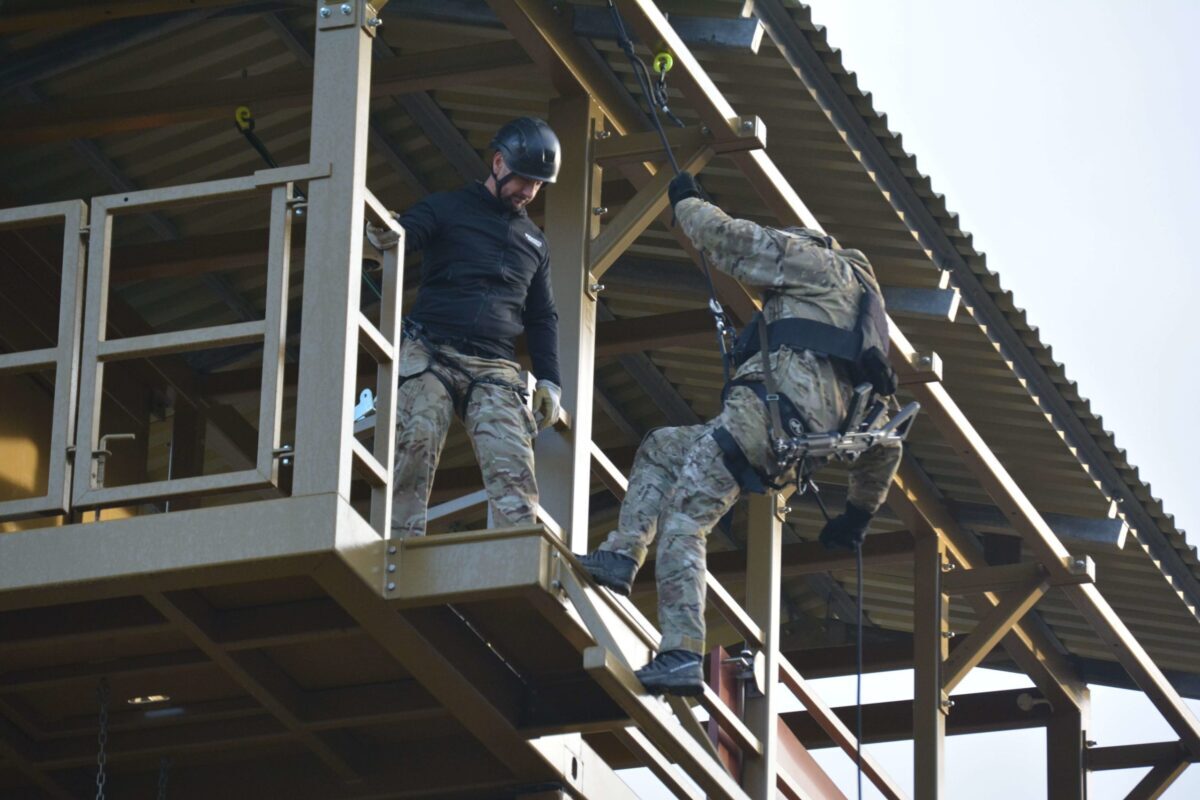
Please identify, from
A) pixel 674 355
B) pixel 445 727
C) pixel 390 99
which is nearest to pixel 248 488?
pixel 445 727

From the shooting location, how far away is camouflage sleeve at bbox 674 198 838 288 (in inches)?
473

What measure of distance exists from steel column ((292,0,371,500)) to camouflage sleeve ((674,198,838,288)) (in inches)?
72.3

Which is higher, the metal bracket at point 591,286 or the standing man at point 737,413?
the metal bracket at point 591,286

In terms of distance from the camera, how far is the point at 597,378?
1862cm

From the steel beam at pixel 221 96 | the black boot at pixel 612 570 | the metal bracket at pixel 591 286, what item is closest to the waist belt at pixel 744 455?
the black boot at pixel 612 570

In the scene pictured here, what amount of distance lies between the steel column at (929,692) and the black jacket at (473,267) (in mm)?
5659

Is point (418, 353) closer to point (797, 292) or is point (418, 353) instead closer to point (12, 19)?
point (797, 292)

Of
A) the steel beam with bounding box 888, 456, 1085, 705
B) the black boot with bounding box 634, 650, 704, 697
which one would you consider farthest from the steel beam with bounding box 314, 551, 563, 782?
the steel beam with bounding box 888, 456, 1085, 705

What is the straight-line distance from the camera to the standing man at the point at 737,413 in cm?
1151

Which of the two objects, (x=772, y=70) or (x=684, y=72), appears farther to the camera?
(x=772, y=70)

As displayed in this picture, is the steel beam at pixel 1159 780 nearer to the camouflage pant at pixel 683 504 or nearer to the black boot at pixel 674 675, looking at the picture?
the camouflage pant at pixel 683 504

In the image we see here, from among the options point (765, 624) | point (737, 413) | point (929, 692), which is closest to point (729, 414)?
point (737, 413)

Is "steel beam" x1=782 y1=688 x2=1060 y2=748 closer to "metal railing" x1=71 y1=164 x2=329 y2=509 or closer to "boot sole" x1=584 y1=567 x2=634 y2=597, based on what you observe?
"boot sole" x1=584 y1=567 x2=634 y2=597

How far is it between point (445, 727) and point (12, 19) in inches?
175
